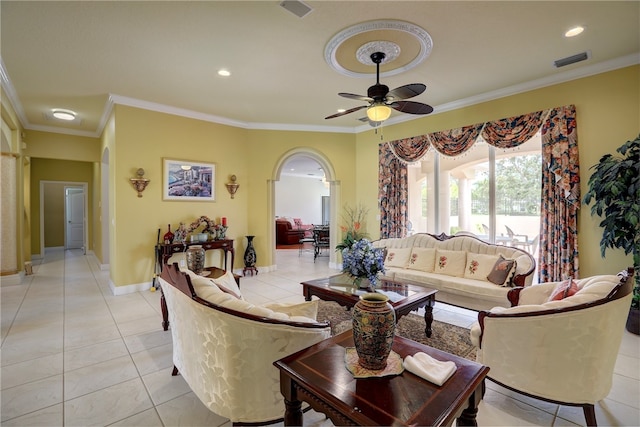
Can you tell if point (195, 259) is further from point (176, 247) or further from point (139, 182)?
point (139, 182)

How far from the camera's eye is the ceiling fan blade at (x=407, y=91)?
287 cm

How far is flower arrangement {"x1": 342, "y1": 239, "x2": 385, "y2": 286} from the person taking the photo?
317 centimetres

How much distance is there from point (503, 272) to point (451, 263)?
72cm

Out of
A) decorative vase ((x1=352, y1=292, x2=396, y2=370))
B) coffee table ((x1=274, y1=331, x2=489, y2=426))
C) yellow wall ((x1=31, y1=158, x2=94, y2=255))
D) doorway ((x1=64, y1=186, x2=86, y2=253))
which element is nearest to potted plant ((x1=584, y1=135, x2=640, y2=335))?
coffee table ((x1=274, y1=331, x2=489, y2=426))

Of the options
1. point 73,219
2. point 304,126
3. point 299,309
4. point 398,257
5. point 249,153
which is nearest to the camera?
point 299,309

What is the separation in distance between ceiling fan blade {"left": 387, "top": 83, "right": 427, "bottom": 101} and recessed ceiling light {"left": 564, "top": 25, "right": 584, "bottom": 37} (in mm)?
1660

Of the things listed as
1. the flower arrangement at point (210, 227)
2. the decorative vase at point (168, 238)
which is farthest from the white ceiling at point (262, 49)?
the decorative vase at point (168, 238)

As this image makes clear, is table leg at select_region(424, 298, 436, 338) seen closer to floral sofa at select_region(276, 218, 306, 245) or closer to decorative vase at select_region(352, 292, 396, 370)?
decorative vase at select_region(352, 292, 396, 370)

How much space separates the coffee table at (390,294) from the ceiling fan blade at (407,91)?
2.11 metres

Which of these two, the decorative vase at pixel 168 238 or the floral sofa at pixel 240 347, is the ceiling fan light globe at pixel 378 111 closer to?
the floral sofa at pixel 240 347

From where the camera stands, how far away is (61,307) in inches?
163

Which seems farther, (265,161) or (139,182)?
(265,161)

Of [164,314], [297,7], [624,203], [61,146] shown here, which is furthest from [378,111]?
[61,146]

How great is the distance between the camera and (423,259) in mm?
4426
